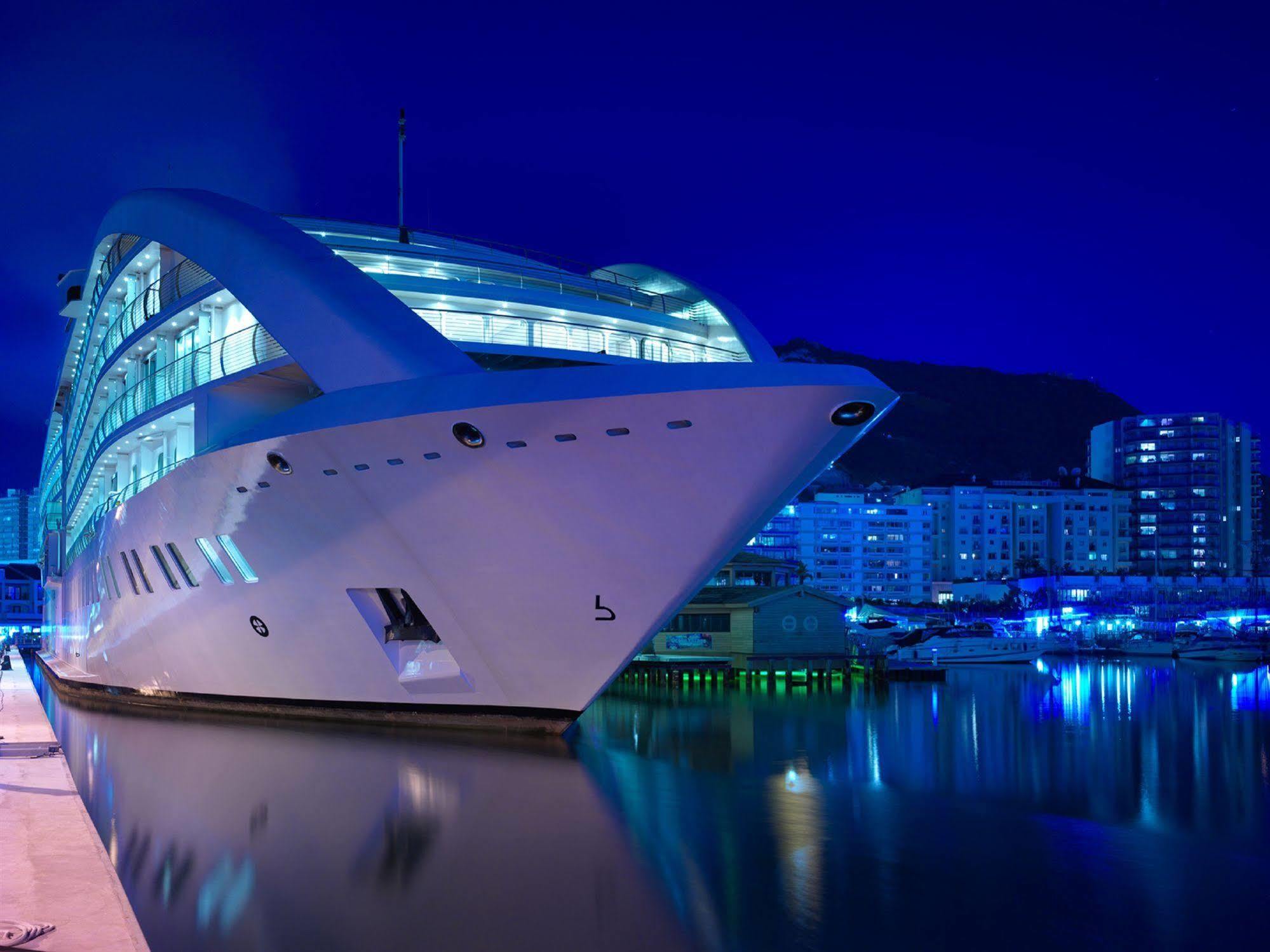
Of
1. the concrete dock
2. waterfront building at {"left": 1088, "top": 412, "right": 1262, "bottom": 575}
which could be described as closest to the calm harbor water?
the concrete dock

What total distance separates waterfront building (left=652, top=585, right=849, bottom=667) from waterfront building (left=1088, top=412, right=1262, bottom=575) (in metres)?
110

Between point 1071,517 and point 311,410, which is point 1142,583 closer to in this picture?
point 1071,517

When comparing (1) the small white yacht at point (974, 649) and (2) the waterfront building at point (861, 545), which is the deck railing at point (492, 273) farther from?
(2) the waterfront building at point (861, 545)

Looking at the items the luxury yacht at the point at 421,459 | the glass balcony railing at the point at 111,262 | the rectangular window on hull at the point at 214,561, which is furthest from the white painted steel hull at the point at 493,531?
the glass balcony railing at the point at 111,262

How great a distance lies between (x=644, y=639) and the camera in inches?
604

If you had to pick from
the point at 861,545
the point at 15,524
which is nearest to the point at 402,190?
the point at 861,545

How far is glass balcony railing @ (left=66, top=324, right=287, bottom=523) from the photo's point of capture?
58.1 feet

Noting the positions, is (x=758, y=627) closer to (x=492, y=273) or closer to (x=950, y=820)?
(x=492, y=273)

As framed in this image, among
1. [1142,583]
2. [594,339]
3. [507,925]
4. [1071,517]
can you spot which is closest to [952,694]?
[594,339]

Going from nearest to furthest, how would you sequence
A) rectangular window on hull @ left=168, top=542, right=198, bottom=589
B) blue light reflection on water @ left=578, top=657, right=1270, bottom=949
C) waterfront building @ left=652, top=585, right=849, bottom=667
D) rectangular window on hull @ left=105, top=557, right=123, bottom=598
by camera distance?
blue light reflection on water @ left=578, top=657, right=1270, bottom=949 < rectangular window on hull @ left=168, top=542, right=198, bottom=589 < rectangular window on hull @ left=105, top=557, right=123, bottom=598 < waterfront building @ left=652, top=585, right=849, bottom=667

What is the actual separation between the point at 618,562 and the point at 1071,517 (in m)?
117

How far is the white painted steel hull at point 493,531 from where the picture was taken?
1334 centimetres

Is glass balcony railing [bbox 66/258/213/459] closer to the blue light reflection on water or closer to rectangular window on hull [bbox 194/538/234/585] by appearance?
rectangular window on hull [bbox 194/538/234/585]

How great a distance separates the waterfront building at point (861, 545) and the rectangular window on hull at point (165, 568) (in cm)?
7570
